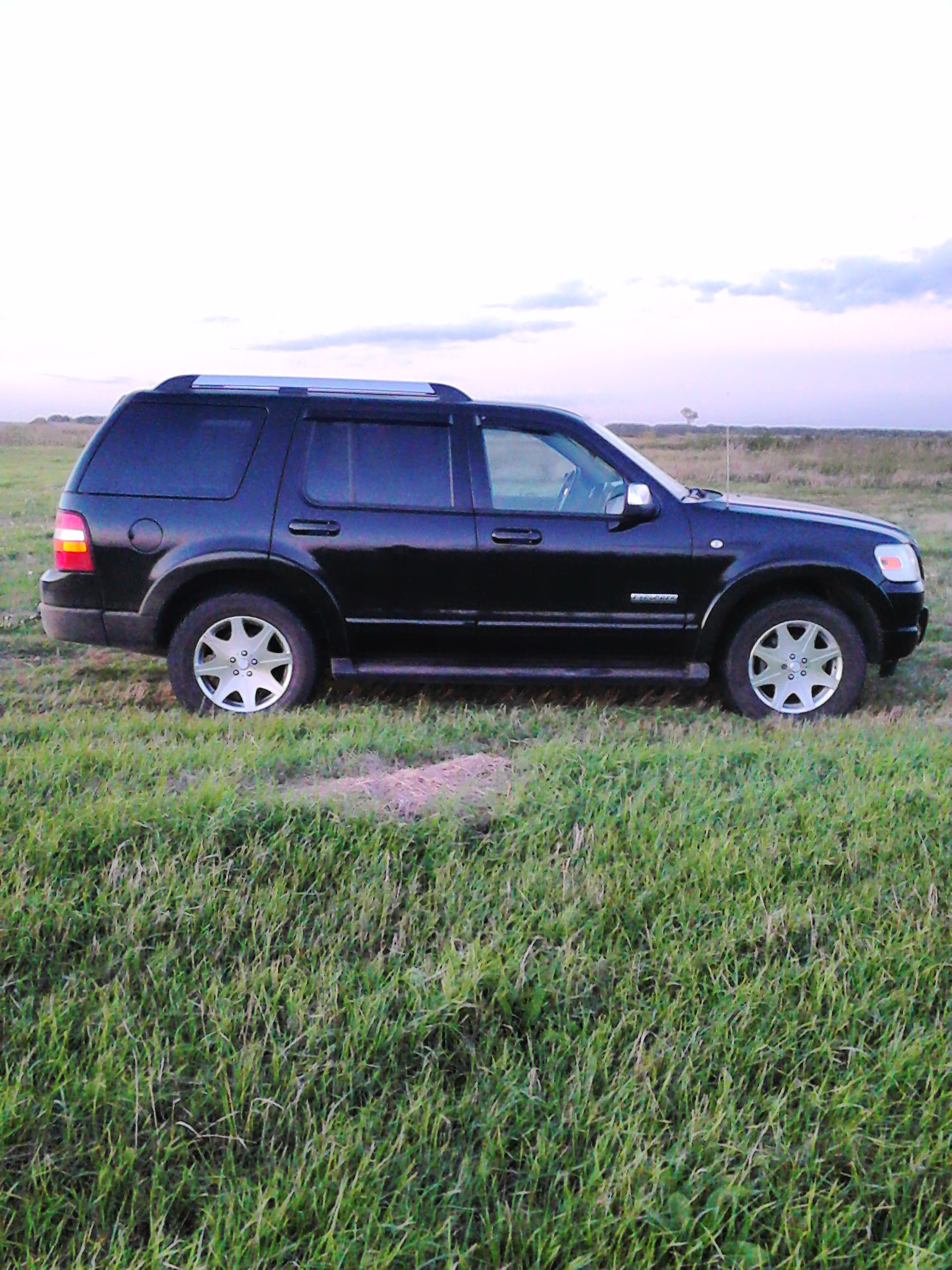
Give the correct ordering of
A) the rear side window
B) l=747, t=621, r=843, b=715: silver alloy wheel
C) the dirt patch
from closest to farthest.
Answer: the dirt patch
the rear side window
l=747, t=621, r=843, b=715: silver alloy wheel

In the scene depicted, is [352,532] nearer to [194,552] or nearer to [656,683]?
[194,552]

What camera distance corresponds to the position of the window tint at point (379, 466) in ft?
18.8

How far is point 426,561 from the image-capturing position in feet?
18.7

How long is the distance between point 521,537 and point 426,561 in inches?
21.5

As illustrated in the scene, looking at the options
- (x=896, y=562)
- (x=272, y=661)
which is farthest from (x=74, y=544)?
(x=896, y=562)

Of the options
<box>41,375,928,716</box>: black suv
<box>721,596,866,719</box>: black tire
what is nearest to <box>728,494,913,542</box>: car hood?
<box>41,375,928,716</box>: black suv

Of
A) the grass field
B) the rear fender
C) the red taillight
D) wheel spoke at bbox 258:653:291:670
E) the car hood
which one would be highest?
the car hood

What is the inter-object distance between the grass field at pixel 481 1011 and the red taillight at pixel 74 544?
131 cm

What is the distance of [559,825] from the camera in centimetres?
377

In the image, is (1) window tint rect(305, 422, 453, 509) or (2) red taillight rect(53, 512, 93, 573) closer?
(2) red taillight rect(53, 512, 93, 573)

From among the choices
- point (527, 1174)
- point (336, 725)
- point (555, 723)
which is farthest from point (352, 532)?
point (527, 1174)

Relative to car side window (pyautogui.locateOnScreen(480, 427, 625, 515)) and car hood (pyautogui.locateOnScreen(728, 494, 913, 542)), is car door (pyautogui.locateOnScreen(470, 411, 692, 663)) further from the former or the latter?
car hood (pyautogui.locateOnScreen(728, 494, 913, 542))

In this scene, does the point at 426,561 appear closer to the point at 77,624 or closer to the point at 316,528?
the point at 316,528

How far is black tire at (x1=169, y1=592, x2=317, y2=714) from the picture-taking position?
18.4 feet
